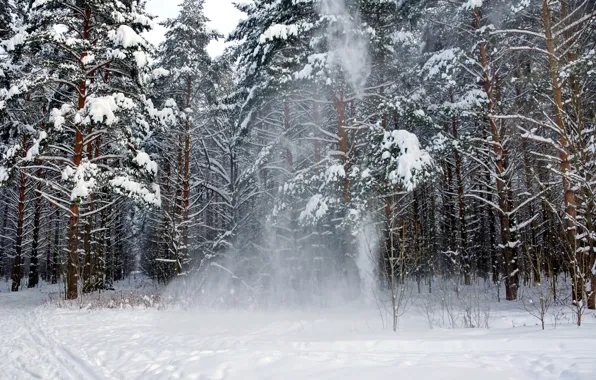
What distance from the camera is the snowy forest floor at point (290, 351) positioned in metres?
4.10

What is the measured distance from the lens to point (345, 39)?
1164 centimetres

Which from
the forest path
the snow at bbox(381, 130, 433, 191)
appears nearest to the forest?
the snow at bbox(381, 130, 433, 191)

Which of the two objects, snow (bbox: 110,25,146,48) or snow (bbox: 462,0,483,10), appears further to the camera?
snow (bbox: 110,25,146,48)

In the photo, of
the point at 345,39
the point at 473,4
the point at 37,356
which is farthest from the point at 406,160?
the point at 37,356

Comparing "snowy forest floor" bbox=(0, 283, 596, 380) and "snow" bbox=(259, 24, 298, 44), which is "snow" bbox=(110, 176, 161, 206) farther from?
"snow" bbox=(259, 24, 298, 44)

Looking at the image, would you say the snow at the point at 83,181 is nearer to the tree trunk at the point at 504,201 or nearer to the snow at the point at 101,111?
the snow at the point at 101,111

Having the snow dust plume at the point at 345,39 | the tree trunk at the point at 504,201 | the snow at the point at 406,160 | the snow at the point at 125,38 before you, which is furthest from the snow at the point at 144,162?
the tree trunk at the point at 504,201

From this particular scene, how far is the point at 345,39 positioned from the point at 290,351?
31.4 feet

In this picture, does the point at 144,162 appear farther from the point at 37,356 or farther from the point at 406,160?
the point at 406,160

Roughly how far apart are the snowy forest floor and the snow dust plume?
751 cm

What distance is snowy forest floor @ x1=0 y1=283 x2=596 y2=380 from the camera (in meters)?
4.10

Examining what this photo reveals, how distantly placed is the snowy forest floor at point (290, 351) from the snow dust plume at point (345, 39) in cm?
751

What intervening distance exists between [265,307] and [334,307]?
2.15m

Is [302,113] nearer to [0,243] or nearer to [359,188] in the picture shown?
[359,188]
